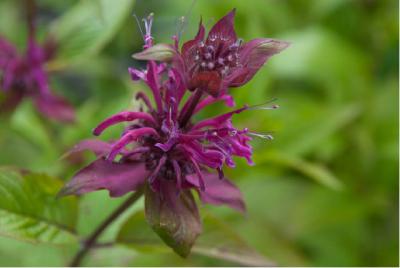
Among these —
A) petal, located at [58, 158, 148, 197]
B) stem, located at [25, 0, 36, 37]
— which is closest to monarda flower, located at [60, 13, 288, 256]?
petal, located at [58, 158, 148, 197]

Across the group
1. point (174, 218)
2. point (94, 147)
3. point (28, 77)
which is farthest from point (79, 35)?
point (174, 218)

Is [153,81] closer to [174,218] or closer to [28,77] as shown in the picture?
[174,218]

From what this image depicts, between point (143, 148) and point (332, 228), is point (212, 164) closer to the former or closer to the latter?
point (143, 148)

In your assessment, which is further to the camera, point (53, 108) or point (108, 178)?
point (53, 108)

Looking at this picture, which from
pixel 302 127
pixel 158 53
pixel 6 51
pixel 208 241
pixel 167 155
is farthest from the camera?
pixel 302 127

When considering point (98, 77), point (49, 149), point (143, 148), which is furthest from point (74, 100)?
point (143, 148)
